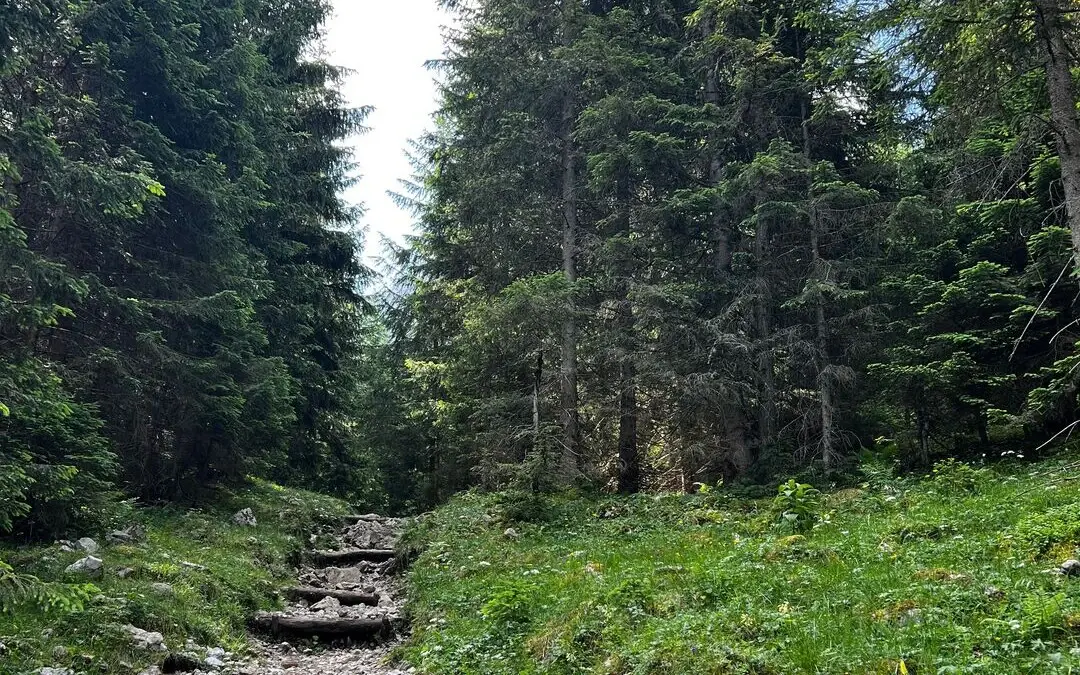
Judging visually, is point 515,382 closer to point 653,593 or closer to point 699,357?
point 699,357

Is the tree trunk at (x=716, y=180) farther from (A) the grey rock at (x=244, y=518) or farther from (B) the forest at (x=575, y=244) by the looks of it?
(A) the grey rock at (x=244, y=518)

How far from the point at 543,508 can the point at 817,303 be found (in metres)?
8.03

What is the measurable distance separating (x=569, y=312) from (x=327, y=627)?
10001mm

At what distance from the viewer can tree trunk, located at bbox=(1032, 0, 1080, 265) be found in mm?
9727

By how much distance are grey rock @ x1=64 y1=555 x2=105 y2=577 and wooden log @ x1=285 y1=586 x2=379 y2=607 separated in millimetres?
3456

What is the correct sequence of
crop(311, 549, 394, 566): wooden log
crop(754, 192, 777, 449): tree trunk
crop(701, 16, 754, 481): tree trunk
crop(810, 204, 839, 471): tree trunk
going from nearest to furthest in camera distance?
crop(311, 549, 394, 566): wooden log
crop(810, 204, 839, 471): tree trunk
crop(754, 192, 777, 449): tree trunk
crop(701, 16, 754, 481): tree trunk

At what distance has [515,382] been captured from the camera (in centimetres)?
2028

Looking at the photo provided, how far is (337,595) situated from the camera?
11.0 m

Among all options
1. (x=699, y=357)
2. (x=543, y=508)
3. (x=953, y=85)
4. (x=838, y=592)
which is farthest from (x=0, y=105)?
(x=953, y=85)

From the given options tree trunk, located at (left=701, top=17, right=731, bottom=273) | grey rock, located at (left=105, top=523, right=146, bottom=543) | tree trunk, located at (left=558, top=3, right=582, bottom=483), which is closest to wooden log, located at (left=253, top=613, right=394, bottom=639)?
grey rock, located at (left=105, top=523, right=146, bottom=543)

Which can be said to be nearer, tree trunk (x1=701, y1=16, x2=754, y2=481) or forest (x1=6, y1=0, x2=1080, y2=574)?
forest (x1=6, y1=0, x2=1080, y2=574)

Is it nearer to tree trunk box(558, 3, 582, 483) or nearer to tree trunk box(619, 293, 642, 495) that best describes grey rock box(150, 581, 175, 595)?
tree trunk box(558, 3, 582, 483)

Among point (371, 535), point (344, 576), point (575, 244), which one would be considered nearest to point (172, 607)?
point (344, 576)

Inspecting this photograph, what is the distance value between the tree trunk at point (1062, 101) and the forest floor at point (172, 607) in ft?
38.2
